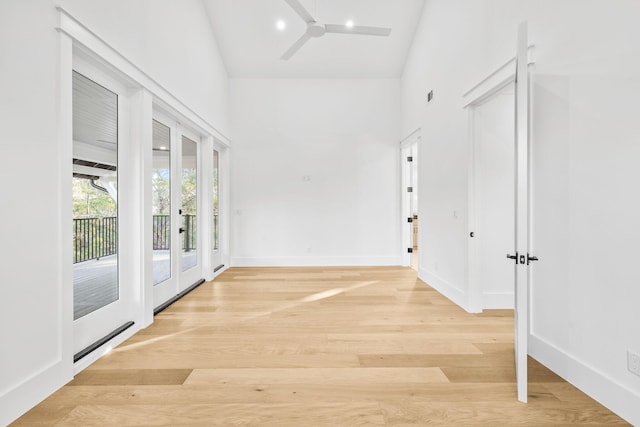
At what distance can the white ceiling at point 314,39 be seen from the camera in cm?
462

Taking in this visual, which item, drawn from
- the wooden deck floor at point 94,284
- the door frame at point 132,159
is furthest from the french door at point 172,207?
the wooden deck floor at point 94,284

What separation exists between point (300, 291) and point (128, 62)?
3.13 meters

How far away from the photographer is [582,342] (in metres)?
1.97

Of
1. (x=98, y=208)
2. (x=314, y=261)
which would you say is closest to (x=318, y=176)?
(x=314, y=261)

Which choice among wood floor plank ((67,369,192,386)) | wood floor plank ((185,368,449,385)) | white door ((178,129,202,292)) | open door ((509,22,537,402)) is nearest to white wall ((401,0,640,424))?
open door ((509,22,537,402))

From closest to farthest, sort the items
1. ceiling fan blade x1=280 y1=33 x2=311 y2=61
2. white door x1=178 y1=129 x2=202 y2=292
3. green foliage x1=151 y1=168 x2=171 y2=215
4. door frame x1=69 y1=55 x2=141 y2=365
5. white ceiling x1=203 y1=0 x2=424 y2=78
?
door frame x1=69 y1=55 x2=141 y2=365
green foliage x1=151 y1=168 x2=171 y2=215
ceiling fan blade x1=280 y1=33 x2=311 y2=61
white door x1=178 y1=129 x2=202 y2=292
white ceiling x1=203 y1=0 x2=424 y2=78

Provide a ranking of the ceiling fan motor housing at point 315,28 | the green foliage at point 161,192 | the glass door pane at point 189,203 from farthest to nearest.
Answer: the glass door pane at point 189,203
the green foliage at point 161,192
the ceiling fan motor housing at point 315,28

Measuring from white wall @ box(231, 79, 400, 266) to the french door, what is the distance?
1.49 metres

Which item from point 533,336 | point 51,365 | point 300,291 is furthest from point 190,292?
point 533,336

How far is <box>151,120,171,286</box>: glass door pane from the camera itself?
11.6 ft

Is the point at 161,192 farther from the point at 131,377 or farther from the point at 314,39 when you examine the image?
the point at 314,39

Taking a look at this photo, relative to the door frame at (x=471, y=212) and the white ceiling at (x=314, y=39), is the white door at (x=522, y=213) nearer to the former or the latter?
the door frame at (x=471, y=212)

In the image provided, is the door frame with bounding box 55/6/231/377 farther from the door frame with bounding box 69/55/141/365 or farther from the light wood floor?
the light wood floor

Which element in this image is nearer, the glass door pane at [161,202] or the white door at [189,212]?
the glass door pane at [161,202]
